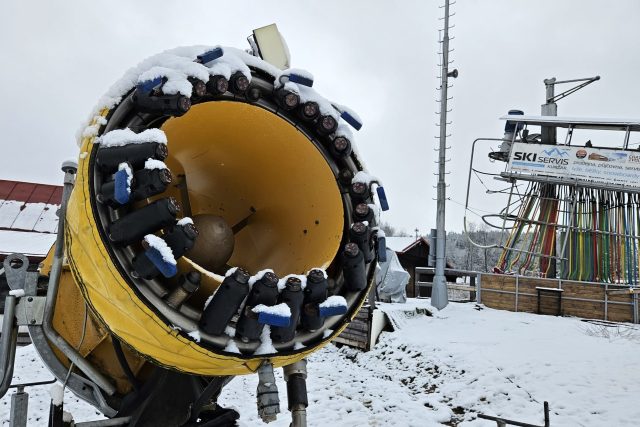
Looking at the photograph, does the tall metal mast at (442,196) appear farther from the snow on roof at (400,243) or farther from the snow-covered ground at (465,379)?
the snow on roof at (400,243)

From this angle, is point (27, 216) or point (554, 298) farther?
point (27, 216)

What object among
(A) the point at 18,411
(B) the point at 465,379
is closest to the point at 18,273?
(A) the point at 18,411

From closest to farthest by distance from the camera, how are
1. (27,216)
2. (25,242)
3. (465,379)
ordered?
(465,379)
(25,242)
(27,216)

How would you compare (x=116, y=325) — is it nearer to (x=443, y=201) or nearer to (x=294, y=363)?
(x=294, y=363)

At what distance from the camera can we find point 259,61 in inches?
82.4

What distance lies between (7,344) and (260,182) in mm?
1461

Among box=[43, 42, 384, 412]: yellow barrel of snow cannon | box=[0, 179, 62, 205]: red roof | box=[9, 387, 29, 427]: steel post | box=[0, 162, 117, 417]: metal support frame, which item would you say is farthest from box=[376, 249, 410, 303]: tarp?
box=[9, 387, 29, 427]: steel post

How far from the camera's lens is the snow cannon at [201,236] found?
1.62m

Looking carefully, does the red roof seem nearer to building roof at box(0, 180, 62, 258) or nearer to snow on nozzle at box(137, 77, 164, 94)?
building roof at box(0, 180, 62, 258)

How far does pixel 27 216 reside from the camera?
56.6 feet

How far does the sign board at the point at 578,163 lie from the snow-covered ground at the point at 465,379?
565 centimetres

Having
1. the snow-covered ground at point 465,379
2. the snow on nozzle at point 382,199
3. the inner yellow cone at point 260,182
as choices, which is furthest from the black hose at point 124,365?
the snow-covered ground at point 465,379

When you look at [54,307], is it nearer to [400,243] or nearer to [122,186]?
[122,186]

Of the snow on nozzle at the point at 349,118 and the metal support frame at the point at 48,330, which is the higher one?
the snow on nozzle at the point at 349,118
